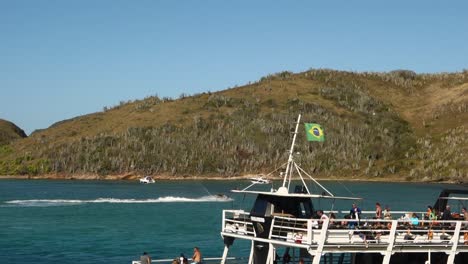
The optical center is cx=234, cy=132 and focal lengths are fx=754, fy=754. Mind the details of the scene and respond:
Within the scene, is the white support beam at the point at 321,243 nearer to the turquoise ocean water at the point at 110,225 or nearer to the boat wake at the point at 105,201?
the turquoise ocean water at the point at 110,225

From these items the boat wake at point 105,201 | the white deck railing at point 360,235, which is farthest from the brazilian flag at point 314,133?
the boat wake at point 105,201

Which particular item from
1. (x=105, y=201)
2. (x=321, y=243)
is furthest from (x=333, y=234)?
(x=105, y=201)

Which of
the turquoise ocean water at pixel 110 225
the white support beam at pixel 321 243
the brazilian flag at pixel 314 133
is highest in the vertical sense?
the brazilian flag at pixel 314 133

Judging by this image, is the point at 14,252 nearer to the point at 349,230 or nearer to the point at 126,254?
the point at 126,254

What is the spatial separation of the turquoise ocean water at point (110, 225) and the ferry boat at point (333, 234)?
270 centimetres

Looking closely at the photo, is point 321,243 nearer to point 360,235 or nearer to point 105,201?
point 360,235

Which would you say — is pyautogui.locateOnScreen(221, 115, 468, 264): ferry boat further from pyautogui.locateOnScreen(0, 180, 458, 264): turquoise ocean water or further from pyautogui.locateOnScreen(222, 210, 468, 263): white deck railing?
pyautogui.locateOnScreen(0, 180, 458, 264): turquoise ocean water

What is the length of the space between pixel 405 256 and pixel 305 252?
4.19m

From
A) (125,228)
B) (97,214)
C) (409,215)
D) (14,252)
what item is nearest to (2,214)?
(97,214)

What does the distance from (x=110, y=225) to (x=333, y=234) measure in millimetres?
61906

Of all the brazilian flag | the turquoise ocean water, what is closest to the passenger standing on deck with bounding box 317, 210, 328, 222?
the brazilian flag

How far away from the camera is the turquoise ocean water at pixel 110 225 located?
61062 mm

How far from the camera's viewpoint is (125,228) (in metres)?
83.0

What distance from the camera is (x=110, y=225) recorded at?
283 ft
